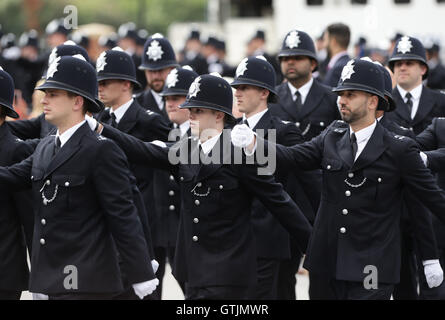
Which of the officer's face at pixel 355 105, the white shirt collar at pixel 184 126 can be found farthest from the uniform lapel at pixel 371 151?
the white shirt collar at pixel 184 126

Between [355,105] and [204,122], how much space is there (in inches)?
41.3

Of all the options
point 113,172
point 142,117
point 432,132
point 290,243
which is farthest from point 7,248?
point 432,132

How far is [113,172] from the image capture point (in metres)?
6.42

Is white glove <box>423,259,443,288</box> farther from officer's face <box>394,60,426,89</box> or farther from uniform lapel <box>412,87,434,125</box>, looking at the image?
officer's face <box>394,60,426,89</box>

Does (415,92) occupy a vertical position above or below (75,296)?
above

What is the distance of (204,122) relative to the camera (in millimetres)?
7238

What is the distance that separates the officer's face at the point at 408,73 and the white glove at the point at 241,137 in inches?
134

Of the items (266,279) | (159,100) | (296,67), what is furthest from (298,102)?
(266,279)

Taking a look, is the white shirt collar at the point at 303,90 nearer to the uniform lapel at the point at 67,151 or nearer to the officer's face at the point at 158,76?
the officer's face at the point at 158,76

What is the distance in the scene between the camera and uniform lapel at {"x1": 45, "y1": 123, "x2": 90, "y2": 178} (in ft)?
21.1

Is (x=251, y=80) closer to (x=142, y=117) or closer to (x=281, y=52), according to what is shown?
(x=142, y=117)

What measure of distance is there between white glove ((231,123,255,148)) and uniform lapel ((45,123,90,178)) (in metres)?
1.02

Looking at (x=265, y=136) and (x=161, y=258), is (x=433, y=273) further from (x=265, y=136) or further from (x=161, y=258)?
(x=161, y=258)

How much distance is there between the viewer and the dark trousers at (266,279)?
322 inches
